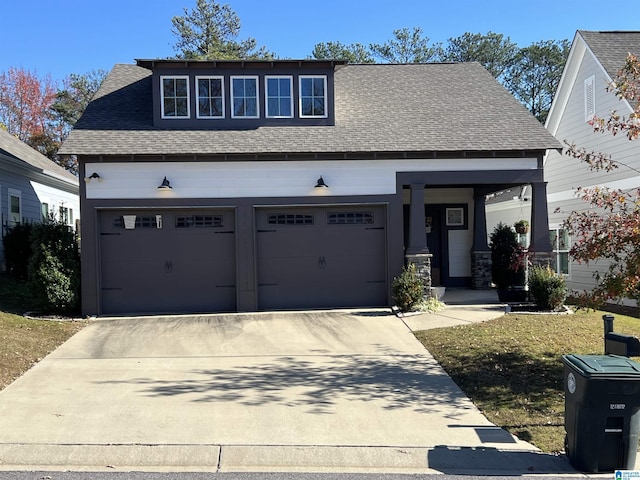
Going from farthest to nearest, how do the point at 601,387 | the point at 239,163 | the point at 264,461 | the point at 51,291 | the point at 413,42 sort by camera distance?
the point at 413,42 < the point at 239,163 < the point at 51,291 < the point at 264,461 < the point at 601,387

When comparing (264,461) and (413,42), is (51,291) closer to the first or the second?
(264,461)

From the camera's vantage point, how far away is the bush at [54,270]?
41.1ft

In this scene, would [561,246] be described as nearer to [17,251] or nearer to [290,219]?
[290,219]

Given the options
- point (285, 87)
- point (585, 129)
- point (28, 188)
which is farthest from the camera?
point (28, 188)

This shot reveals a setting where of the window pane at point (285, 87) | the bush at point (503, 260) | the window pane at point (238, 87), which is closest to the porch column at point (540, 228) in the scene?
the bush at point (503, 260)

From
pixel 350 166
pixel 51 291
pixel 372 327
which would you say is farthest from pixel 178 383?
pixel 350 166

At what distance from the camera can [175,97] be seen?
14211 millimetres

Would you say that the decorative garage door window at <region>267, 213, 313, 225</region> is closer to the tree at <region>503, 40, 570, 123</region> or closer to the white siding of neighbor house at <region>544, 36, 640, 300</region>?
the white siding of neighbor house at <region>544, 36, 640, 300</region>

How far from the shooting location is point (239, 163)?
44.2 ft

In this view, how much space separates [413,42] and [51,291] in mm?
39357

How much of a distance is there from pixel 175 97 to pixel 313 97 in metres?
3.40

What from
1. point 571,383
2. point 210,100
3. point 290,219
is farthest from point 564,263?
point 571,383

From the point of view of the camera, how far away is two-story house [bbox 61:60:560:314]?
1333cm

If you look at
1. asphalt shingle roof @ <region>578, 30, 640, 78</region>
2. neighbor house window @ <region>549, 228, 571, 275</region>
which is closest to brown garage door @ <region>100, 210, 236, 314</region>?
neighbor house window @ <region>549, 228, 571, 275</region>
